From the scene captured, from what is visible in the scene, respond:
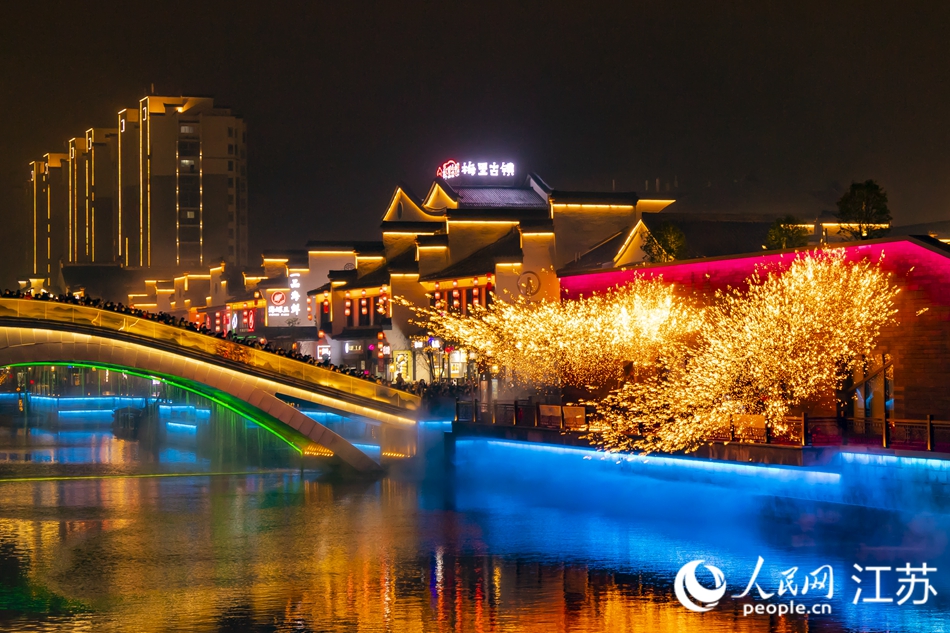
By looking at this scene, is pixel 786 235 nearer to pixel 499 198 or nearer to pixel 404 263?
pixel 404 263

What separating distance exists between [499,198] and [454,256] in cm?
1075

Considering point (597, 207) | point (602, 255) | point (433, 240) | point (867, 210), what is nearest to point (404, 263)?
point (433, 240)

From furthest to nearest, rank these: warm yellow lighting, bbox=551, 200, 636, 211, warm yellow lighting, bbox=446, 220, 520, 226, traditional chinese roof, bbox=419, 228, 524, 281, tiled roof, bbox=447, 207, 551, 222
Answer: warm yellow lighting, bbox=446, 220, 520, 226
tiled roof, bbox=447, 207, 551, 222
warm yellow lighting, bbox=551, 200, 636, 211
traditional chinese roof, bbox=419, 228, 524, 281

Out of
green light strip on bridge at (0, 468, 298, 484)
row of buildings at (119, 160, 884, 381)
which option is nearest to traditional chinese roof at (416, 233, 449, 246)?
row of buildings at (119, 160, 884, 381)

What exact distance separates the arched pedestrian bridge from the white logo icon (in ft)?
85.2

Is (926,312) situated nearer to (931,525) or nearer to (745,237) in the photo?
(931,525)

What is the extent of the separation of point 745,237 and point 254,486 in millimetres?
29153

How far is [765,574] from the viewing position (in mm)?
31703

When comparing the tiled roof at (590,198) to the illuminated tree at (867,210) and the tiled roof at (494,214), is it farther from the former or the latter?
the illuminated tree at (867,210)

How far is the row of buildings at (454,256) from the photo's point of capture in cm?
6988

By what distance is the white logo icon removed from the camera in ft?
95.5

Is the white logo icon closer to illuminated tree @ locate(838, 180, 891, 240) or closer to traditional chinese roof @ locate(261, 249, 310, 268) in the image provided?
illuminated tree @ locate(838, 180, 891, 240)

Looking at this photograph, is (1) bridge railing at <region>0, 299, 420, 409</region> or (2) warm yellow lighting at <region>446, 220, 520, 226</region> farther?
(2) warm yellow lighting at <region>446, 220, 520, 226</region>

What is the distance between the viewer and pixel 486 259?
76500mm
